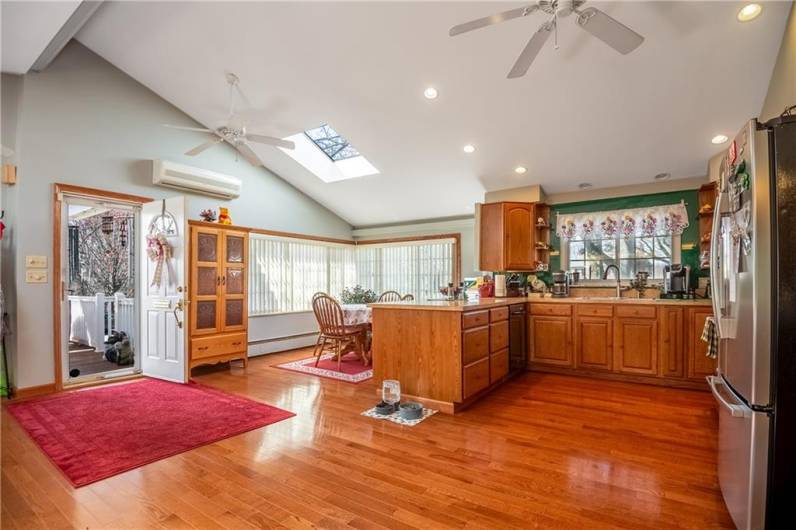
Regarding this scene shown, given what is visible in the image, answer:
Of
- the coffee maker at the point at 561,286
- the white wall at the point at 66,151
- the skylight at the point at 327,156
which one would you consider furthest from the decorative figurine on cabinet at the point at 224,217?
the coffee maker at the point at 561,286

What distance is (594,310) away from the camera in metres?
4.32

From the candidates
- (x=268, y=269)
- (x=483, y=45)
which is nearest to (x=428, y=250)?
(x=268, y=269)

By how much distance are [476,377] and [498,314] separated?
781mm

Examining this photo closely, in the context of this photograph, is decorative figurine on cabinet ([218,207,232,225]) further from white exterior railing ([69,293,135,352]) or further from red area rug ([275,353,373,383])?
white exterior railing ([69,293,135,352])

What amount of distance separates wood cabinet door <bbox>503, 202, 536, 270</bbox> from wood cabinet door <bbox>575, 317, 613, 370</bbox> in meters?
0.99

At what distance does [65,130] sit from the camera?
13.0 feet

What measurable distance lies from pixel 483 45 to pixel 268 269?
4393 millimetres

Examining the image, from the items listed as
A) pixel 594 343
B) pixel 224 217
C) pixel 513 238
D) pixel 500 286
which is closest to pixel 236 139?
pixel 224 217

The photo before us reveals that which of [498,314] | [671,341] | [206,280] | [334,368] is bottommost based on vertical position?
[334,368]

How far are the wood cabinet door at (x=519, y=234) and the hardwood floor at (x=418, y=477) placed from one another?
2129 mm

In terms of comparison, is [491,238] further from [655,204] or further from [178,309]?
[178,309]

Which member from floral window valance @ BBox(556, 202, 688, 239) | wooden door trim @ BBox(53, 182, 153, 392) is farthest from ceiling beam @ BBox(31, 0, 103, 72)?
floral window valance @ BBox(556, 202, 688, 239)

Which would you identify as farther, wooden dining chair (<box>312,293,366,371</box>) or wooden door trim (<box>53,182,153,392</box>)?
wooden dining chair (<box>312,293,366,371</box>)

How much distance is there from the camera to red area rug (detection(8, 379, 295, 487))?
2.39 m
